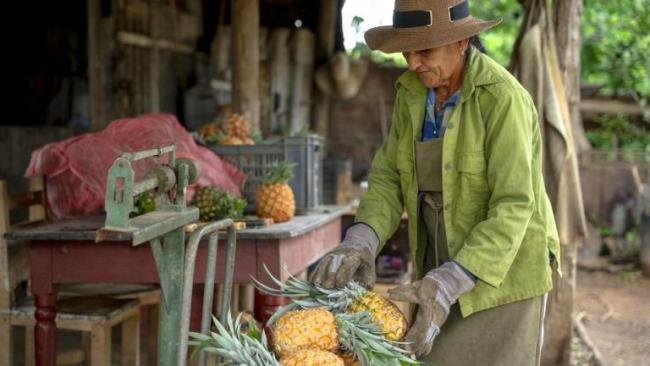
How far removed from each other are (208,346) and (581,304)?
7194 millimetres

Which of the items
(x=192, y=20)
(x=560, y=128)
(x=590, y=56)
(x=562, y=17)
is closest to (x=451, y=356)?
(x=560, y=128)

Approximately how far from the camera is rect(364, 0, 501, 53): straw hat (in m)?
2.65

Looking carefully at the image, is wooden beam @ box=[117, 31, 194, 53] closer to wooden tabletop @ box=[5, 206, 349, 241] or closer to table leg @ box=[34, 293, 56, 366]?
wooden tabletop @ box=[5, 206, 349, 241]

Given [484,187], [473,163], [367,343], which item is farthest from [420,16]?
[367,343]

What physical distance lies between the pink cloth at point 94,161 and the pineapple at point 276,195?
0.24 meters

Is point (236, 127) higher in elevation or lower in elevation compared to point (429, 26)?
lower

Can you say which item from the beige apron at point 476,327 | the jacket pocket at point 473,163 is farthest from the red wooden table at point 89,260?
the jacket pocket at point 473,163

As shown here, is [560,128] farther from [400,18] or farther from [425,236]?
[400,18]

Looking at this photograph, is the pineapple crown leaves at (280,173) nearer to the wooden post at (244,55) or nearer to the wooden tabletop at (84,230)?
the wooden tabletop at (84,230)

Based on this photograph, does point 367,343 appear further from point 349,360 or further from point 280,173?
point 280,173

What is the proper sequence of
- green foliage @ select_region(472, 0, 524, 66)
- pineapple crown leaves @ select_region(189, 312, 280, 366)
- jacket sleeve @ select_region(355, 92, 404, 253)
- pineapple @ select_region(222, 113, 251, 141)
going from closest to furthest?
pineapple crown leaves @ select_region(189, 312, 280, 366) → jacket sleeve @ select_region(355, 92, 404, 253) → pineapple @ select_region(222, 113, 251, 141) → green foliage @ select_region(472, 0, 524, 66)

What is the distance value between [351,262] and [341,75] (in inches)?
288

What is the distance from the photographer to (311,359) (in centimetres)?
210

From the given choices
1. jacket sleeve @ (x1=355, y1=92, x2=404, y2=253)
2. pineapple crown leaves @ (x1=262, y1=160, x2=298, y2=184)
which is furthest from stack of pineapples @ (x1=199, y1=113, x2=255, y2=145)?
jacket sleeve @ (x1=355, y1=92, x2=404, y2=253)
